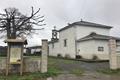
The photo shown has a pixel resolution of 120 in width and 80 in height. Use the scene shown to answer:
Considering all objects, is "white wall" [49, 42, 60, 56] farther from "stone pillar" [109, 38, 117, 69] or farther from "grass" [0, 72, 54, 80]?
"grass" [0, 72, 54, 80]

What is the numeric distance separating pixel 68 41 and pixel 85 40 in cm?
556

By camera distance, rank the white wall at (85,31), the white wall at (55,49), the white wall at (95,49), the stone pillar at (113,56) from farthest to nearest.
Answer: the white wall at (55,49), the white wall at (85,31), the white wall at (95,49), the stone pillar at (113,56)

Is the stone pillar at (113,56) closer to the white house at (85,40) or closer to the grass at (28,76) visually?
the grass at (28,76)

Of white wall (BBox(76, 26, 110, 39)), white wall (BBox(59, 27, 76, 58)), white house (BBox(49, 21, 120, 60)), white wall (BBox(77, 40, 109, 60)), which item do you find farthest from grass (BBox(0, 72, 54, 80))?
white wall (BBox(59, 27, 76, 58))

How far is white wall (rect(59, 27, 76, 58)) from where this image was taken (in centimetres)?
2964

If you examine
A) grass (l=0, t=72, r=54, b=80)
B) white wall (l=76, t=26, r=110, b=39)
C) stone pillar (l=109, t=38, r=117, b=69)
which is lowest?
grass (l=0, t=72, r=54, b=80)

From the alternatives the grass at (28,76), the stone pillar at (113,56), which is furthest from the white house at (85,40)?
the grass at (28,76)

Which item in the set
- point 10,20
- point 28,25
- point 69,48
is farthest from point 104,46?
point 10,20

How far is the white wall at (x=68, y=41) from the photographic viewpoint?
2964cm

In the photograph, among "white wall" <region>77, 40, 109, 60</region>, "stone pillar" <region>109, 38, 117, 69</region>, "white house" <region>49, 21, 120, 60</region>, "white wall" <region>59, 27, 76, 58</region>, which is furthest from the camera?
"white wall" <region>59, 27, 76, 58</region>

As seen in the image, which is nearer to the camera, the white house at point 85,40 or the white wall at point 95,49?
the white wall at point 95,49

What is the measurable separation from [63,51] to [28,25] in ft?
25.6

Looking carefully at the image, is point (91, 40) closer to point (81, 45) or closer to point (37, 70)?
point (81, 45)

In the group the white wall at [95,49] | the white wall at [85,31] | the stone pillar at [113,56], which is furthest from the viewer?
the white wall at [85,31]
